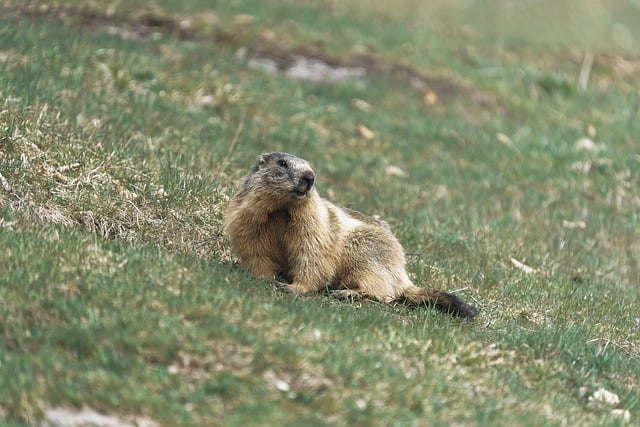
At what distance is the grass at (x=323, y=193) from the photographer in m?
5.35

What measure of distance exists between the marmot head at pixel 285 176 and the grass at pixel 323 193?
0.69 metres

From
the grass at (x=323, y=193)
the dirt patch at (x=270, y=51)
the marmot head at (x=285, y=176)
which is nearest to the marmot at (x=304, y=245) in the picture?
the marmot head at (x=285, y=176)

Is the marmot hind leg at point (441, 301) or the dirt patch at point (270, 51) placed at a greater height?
the marmot hind leg at point (441, 301)

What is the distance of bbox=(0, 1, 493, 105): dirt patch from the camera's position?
14.4 metres

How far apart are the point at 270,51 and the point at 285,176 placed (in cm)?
855

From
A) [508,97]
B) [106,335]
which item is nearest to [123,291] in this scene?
[106,335]

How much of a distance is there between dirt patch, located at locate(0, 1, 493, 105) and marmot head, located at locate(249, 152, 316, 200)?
7.28 meters

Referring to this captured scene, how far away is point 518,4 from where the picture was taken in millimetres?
22141

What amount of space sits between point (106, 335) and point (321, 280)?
7.35ft

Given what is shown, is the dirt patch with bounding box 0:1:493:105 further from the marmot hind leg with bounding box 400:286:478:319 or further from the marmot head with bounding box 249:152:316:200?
the marmot hind leg with bounding box 400:286:478:319

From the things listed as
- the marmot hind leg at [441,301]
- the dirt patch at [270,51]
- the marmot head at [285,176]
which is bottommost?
the dirt patch at [270,51]

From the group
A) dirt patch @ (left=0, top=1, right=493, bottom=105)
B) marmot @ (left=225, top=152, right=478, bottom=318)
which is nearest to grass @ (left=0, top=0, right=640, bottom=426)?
dirt patch @ (left=0, top=1, right=493, bottom=105)

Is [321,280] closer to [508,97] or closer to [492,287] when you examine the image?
[492,287]

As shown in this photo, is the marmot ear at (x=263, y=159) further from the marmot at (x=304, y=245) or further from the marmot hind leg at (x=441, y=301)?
the marmot hind leg at (x=441, y=301)
